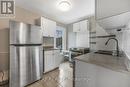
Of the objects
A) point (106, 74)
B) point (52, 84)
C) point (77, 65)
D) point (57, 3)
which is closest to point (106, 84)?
point (106, 74)

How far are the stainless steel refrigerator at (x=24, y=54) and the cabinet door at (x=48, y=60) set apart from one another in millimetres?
592

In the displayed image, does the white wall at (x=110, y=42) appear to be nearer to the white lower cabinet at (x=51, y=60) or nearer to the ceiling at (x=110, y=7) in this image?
the ceiling at (x=110, y=7)

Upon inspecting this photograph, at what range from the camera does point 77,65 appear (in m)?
1.90

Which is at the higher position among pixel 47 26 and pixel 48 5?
pixel 48 5

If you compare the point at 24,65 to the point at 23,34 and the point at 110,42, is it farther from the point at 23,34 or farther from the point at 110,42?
the point at 110,42

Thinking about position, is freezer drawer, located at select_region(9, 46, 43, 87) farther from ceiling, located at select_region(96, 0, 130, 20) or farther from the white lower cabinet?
ceiling, located at select_region(96, 0, 130, 20)

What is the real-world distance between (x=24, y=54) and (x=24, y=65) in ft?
0.86

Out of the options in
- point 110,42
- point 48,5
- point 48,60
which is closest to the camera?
point 110,42

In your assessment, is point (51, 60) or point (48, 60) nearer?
point (48, 60)

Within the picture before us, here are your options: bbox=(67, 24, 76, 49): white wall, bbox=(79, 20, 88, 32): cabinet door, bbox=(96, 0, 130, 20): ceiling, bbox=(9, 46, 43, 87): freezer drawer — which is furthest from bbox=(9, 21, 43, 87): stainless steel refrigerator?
bbox=(67, 24, 76, 49): white wall

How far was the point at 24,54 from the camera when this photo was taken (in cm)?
254

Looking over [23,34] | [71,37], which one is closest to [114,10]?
[23,34]

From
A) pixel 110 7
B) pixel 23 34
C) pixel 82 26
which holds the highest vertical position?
pixel 82 26

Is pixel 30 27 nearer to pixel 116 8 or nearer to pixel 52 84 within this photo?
pixel 52 84
